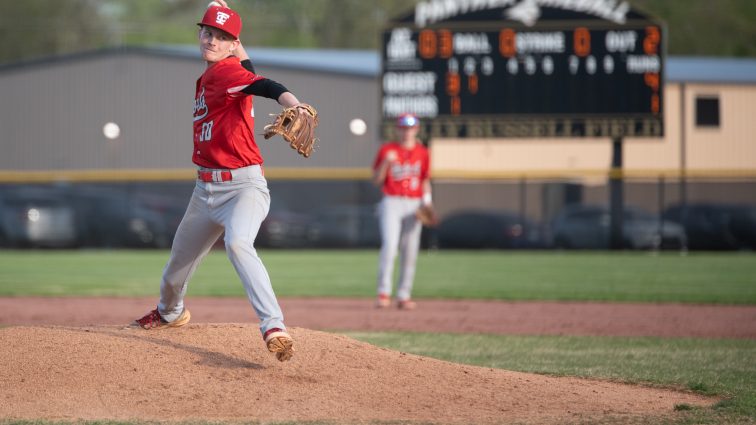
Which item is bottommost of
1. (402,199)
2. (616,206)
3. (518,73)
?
(616,206)

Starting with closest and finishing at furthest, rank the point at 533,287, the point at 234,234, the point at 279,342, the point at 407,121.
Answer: the point at 279,342
the point at 234,234
the point at 407,121
the point at 533,287

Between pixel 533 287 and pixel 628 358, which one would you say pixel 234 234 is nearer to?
pixel 628 358

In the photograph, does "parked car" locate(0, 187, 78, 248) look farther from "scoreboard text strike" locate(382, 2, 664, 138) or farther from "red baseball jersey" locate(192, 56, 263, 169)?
"red baseball jersey" locate(192, 56, 263, 169)

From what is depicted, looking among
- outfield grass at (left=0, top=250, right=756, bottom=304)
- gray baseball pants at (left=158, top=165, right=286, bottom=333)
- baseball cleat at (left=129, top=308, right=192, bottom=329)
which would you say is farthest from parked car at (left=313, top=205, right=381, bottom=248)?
gray baseball pants at (left=158, top=165, right=286, bottom=333)

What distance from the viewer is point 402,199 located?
11.0 m

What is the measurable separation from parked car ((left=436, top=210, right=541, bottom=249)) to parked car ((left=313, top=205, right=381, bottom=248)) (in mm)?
1469

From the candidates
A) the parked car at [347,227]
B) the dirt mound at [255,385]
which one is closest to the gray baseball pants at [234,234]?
the dirt mound at [255,385]

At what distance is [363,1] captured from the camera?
52.4 m

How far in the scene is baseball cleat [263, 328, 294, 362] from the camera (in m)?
5.30

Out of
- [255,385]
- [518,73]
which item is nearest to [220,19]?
[255,385]

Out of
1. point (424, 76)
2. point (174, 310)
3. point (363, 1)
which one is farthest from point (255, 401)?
point (363, 1)

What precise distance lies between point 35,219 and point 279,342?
20603 mm

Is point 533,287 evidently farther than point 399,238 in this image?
Yes

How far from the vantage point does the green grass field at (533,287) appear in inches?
268
